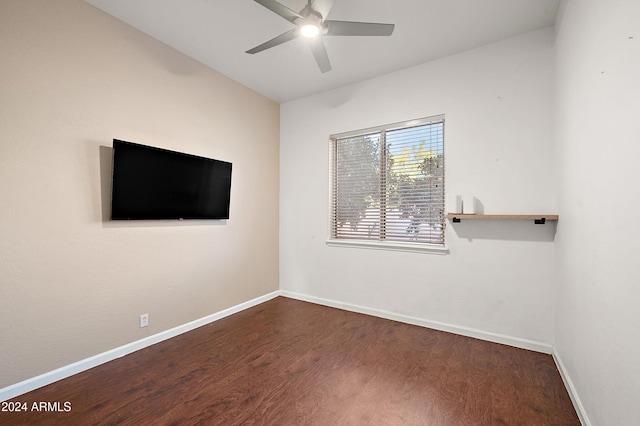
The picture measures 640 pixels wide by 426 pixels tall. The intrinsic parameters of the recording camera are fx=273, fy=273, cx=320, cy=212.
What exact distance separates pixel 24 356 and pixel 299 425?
6.59ft

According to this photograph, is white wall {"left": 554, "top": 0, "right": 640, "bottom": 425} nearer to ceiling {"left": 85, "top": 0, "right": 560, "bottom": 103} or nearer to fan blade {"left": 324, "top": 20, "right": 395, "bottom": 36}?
ceiling {"left": 85, "top": 0, "right": 560, "bottom": 103}

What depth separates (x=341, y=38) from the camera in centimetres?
267

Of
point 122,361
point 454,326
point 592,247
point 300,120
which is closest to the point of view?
point 592,247

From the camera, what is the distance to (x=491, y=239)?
108 inches

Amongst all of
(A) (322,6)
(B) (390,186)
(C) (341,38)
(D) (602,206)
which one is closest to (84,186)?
(A) (322,6)

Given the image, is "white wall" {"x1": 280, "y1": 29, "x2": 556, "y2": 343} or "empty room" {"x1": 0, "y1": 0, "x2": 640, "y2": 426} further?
"white wall" {"x1": 280, "y1": 29, "x2": 556, "y2": 343}

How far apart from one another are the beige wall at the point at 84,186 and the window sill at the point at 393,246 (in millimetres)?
1615

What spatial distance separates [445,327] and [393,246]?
3.35 feet

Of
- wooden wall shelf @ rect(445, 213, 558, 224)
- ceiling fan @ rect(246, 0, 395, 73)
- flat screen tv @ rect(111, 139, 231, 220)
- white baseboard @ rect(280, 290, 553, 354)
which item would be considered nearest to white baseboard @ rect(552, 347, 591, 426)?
white baseboard @ rect(280, 290, 553, 354)

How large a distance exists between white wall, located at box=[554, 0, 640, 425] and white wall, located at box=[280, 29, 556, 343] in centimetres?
39

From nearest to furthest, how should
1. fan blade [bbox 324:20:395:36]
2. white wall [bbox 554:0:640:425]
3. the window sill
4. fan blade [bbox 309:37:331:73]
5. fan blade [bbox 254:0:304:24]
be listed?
white wall [bbox 554:0:640:425] < fan blade [bbox 254:0:304:24] < fan blade [bbox 324:20:395:36] < fan blade [bbox 309:37:331:73] < the window sill

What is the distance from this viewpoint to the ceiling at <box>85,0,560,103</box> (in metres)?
2.26

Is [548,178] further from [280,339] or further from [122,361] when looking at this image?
[122,361]

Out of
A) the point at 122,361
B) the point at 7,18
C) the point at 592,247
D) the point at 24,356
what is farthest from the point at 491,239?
the point at 7,18
